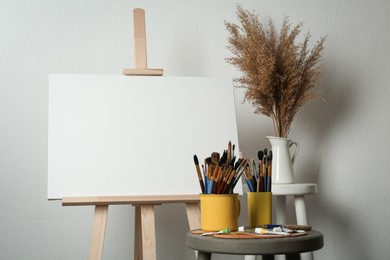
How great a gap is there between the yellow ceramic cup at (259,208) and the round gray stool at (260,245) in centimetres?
20

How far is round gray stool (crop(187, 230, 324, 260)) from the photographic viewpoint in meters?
1.20

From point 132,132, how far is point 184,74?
1.99ft

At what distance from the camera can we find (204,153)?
1.92 meters

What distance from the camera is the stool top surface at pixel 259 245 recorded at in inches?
47.4

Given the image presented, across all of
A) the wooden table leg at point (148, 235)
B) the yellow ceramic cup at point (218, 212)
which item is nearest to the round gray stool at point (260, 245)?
the yellow ceramic cup at point (218, 212)

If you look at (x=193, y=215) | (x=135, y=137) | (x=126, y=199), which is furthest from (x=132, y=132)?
(x=193, y=215)

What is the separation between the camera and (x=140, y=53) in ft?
6.64

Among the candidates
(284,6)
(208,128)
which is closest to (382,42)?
(284,6)

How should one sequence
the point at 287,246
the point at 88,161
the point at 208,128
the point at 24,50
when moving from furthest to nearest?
the point at 24,50 < the point at 208,128 < the point at 88,161 < the point at 287,246

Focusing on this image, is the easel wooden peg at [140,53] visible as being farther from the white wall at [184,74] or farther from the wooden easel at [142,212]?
the wooden easel at [142,212]

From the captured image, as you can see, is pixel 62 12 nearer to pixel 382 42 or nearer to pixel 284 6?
pixel 284 6

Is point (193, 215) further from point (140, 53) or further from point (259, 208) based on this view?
point (140, 53)

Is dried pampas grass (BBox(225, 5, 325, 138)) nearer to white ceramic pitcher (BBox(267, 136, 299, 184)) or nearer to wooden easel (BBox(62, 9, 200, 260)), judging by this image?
white ceramic pitcher (BBox(267, 136, 299, 184))

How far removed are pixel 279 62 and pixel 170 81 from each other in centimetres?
46
